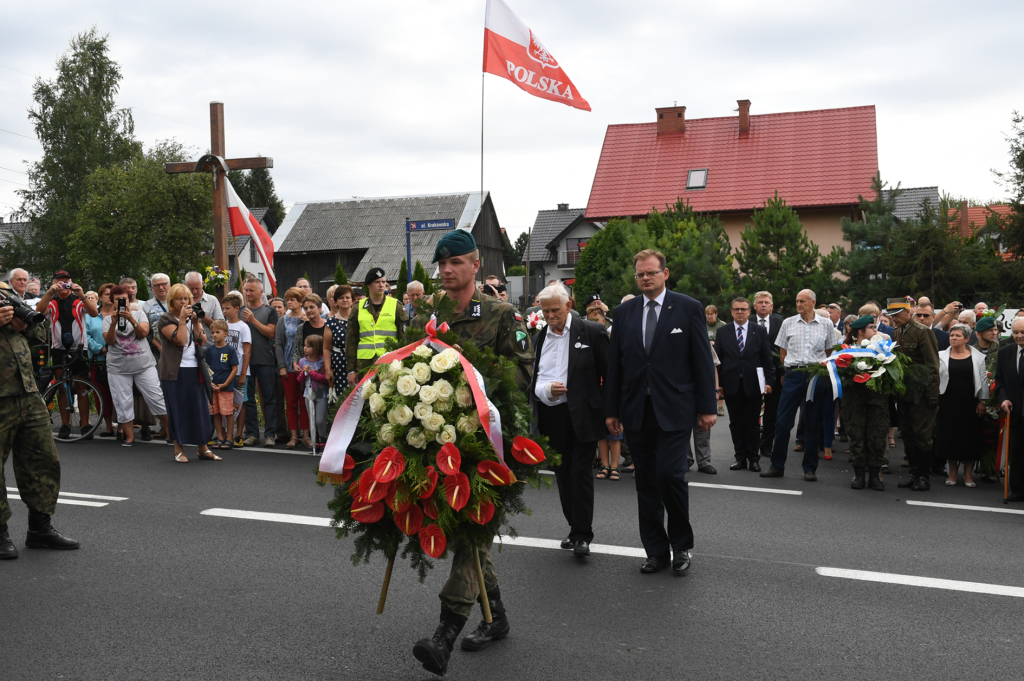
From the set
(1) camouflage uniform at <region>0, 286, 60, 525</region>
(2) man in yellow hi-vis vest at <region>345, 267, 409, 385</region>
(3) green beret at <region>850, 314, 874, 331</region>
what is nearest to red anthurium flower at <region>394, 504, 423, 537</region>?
(1) camouflage uniform at <region>0, 286, 60, 525</region>

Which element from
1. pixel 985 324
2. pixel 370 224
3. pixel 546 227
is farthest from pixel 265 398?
pixel 546 227

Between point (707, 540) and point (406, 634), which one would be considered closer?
point (406, 634)

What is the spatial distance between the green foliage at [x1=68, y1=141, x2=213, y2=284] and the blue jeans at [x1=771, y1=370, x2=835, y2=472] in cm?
3979

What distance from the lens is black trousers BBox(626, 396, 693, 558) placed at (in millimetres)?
5793

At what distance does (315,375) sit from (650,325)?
18.5 ft

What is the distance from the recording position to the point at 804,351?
33.0ft

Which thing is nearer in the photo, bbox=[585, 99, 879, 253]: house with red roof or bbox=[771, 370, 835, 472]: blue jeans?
bbox=[771, 370, 835, 472]: blue jeans

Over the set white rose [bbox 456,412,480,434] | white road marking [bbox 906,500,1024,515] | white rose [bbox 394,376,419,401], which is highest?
white rose [bbox 394,376,419,401]

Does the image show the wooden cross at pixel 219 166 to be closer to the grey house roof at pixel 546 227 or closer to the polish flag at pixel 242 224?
the polish flag at pixel 242 224

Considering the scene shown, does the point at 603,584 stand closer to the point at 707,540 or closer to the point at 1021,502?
the point at 707,540

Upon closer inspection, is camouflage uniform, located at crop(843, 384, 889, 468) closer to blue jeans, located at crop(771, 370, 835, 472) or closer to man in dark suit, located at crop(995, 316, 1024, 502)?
blue jeans, located at crop(771, 370, 835, 472)

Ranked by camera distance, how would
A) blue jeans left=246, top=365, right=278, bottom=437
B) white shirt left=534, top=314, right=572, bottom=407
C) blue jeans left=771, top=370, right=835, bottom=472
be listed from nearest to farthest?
white shirt left=534, top=314, right=572, bottom=407 < blue jeans left=771, top=370, right=835, bottom=472 < blue jeans left=246, top=365, right=278, bottom=437

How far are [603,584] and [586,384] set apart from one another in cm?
156

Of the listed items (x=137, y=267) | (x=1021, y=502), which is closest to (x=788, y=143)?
(x=137, y=267)
